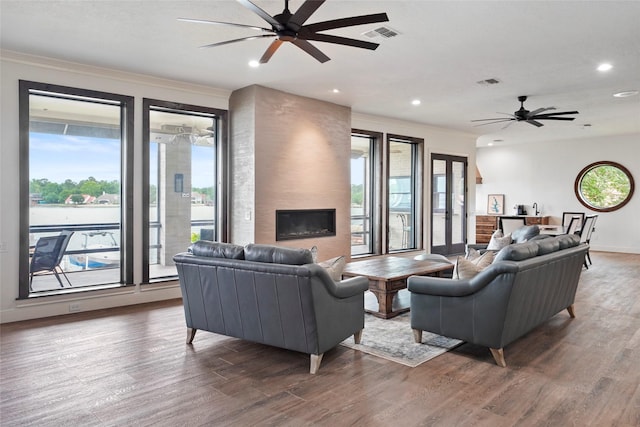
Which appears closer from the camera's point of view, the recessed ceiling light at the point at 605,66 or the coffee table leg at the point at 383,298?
the coffee table leg at the point at 383,298

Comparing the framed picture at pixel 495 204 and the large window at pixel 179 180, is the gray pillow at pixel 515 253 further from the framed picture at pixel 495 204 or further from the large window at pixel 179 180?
the framed picture at pixel 495 204

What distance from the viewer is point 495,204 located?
1259 centimetres

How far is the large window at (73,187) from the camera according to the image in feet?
16.0

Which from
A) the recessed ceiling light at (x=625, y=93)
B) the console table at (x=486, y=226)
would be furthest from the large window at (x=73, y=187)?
the console table at (x=486, y=226)

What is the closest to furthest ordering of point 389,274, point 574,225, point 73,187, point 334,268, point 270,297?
point 270,297
point 334,268
point 389,274
point 73,187
point 574,225

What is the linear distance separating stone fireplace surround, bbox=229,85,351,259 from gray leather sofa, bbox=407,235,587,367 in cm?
288

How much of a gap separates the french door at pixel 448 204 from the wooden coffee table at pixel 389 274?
408 cm

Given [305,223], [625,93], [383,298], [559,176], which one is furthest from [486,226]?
[383,298]

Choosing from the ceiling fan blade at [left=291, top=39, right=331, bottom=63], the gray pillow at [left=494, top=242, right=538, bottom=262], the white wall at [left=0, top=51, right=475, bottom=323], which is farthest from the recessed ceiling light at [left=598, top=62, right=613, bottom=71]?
the white wall at [left=0, top=51, right=475, bottom=323]

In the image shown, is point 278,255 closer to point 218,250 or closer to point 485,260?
point 218,250

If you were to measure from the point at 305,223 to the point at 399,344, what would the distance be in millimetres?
3151

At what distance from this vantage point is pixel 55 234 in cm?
511

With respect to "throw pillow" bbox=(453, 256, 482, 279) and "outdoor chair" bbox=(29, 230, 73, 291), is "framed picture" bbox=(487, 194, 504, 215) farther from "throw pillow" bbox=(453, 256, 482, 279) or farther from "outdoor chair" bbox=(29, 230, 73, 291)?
"outdoor chair" bbox=(29, 230, 73, 291)

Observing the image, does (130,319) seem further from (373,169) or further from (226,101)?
(373,169)
